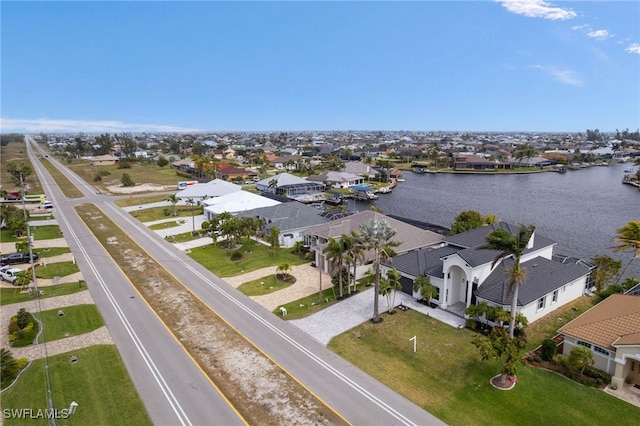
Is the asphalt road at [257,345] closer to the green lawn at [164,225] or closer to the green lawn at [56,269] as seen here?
the green lawn at [56,269]

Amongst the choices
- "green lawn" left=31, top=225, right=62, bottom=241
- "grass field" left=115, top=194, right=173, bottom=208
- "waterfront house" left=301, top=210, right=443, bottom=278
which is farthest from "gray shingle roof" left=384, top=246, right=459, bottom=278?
"grass field" left=115, top=194, right=173, bottom=208

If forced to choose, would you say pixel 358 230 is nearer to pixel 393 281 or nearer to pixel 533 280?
pixel 393 281

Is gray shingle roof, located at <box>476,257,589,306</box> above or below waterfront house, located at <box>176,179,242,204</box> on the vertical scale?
below

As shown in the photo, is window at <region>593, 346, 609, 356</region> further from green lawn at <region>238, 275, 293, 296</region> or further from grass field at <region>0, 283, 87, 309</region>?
grass field at <region>0, 283, 87, 309</region>

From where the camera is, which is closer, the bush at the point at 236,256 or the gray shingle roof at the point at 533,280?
the gray shingle roof at the point at 533,280

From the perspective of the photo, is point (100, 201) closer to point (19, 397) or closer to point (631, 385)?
point (19, 397)

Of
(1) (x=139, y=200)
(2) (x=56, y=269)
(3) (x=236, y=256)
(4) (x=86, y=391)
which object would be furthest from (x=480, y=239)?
(1) (x=139, y=200)

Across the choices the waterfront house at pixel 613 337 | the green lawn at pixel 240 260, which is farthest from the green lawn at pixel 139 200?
the waterfront house at pixel 613 337
